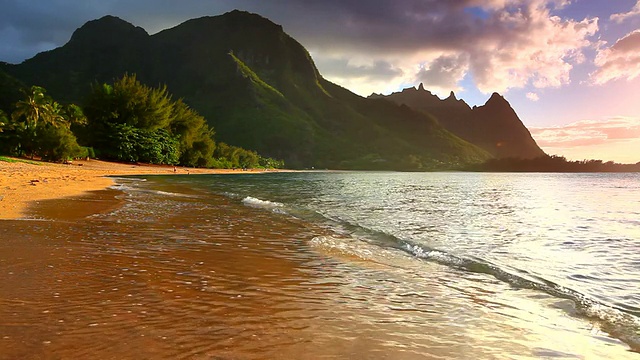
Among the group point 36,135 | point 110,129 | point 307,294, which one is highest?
point 110,129

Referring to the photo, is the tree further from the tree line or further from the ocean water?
the ocean water

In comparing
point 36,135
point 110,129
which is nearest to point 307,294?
point 36,135

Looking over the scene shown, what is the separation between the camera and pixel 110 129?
305 feet

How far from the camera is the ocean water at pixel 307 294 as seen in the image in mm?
5047

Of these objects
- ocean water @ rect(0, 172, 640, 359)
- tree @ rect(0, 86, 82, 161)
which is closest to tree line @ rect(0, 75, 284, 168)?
tree @ rect(0, 86, 82, 161)

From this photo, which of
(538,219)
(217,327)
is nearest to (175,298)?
(217,327)

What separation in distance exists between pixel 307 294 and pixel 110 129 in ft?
325

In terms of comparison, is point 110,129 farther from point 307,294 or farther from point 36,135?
point 307,294

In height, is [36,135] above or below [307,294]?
above

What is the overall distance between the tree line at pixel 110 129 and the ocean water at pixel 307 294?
65.7m

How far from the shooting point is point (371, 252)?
12.4 metres

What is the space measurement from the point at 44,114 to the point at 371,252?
274 feet

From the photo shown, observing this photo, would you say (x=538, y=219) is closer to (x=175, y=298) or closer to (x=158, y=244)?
(x=158, y=244)

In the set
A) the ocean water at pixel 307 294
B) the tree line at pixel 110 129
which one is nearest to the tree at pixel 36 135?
the tree line at pixel 110 129
